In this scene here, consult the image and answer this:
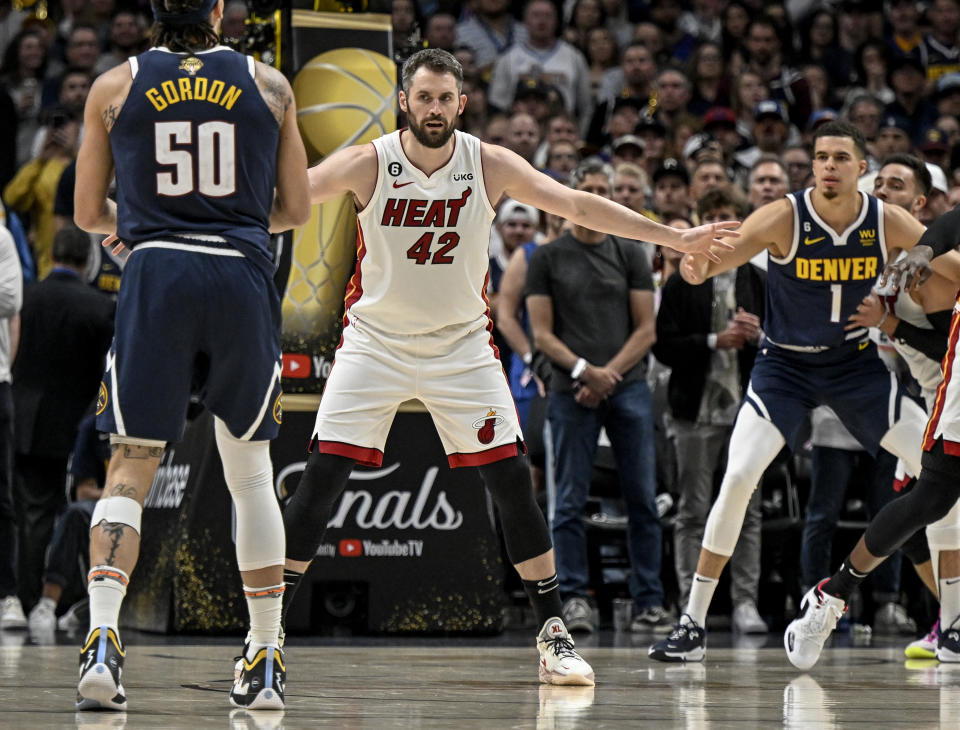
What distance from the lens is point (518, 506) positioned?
528cm

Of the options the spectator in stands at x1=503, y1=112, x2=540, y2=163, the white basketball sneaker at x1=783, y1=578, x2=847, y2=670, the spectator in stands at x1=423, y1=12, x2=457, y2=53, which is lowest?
the white basketball sneaker at x1=783, y1=578, x2=847, y2=670

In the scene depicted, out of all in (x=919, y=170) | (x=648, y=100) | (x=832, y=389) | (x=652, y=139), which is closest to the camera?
(x=832, y=389)

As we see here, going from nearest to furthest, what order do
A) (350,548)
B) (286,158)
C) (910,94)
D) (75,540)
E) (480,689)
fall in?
1. (286,158)
2. (480,689)
3. (350,548)
4. (75,540)
5. (910,94)

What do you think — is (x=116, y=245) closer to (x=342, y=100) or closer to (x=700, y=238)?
(x=700, y=238)

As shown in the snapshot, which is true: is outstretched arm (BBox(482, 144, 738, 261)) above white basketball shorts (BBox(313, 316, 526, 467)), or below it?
above

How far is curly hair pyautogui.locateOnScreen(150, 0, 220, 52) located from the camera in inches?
168

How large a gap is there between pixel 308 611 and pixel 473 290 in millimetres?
2895

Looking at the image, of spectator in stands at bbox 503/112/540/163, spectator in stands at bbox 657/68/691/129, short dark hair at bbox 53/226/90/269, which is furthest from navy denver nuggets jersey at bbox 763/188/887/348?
spectator in stands at bbox 657/68/691/129

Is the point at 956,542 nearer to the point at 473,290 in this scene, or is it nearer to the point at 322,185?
the point at 473,290

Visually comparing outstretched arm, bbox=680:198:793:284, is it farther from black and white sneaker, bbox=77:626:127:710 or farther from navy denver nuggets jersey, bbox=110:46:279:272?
black and white sneaker, bbox=77:626:127:710

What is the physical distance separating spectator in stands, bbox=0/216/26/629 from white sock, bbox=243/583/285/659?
378 centimetres

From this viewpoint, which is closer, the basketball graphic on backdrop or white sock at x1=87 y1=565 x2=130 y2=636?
white sock at x1=87 y1=565 x2=130 y2=636

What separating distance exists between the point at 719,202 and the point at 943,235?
8.18ft

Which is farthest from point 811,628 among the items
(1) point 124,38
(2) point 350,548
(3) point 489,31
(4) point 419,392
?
(1) point 124,38
